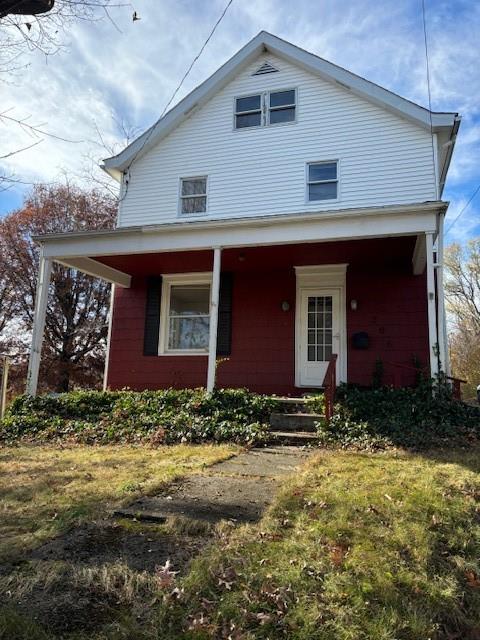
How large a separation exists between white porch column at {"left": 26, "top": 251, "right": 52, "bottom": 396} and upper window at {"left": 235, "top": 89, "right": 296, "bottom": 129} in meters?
5.57

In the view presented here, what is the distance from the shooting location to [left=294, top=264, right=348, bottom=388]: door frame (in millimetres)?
9742

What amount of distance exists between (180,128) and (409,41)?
566 cm

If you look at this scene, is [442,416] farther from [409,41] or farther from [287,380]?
[409,41]

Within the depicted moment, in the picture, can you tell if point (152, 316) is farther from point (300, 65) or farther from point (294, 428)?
point (300, 65)

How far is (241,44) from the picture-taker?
11359 millimetres

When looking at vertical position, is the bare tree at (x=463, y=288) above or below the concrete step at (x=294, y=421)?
above

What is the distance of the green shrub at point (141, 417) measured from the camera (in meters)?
7.15

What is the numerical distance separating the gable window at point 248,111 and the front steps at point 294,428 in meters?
7.03

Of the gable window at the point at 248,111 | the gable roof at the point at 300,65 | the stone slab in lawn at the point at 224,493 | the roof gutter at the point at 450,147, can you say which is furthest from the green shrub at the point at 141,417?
the roof gutter at the point at 450,147

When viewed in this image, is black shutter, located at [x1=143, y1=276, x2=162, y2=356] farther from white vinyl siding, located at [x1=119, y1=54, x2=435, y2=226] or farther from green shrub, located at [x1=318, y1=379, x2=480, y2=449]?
green shrub, located at [x1=318, y1=379, x2=480, y2=449]

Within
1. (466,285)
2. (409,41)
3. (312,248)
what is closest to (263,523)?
(312,248)

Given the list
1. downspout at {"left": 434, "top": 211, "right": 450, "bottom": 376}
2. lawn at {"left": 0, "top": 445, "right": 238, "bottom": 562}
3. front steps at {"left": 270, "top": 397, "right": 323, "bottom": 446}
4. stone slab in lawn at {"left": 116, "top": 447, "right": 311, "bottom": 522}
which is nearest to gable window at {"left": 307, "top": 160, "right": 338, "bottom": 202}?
downspout at {"left": 434, "top": 211, "right": 450, "bottom": 376}

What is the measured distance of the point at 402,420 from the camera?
6730 millimetres

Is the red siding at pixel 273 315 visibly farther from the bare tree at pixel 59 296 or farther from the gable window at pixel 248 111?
the bare tree at pixel 59 296
